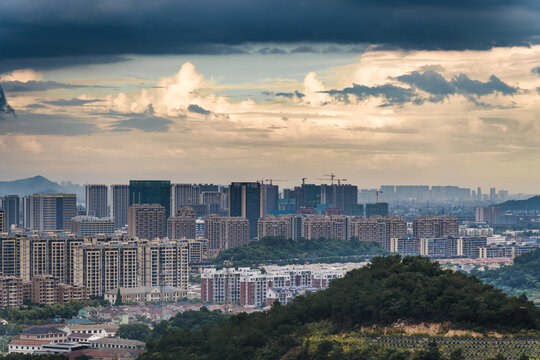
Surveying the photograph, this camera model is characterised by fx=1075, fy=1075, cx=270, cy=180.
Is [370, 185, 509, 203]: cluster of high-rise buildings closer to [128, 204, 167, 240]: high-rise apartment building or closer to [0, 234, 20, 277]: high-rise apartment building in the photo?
[128, 204, 167, 240]: high-rise apartment building

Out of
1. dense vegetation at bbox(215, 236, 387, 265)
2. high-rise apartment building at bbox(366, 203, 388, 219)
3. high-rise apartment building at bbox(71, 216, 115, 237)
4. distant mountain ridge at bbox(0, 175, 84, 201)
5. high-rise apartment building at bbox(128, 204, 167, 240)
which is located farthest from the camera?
distant mountain ridge at bbox(0, 175, 84, 201)

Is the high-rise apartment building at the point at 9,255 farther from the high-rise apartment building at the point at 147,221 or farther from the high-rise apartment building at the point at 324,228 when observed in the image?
the high-rise apartment building at the point at 324,228

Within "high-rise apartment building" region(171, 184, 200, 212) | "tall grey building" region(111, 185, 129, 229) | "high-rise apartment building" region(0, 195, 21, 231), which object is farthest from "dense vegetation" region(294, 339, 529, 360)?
"high-rise apartment building" region(171, 184, 200, 212)

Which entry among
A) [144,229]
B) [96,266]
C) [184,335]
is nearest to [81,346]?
[184,335]

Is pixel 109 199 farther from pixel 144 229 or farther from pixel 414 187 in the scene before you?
pixel 414 187

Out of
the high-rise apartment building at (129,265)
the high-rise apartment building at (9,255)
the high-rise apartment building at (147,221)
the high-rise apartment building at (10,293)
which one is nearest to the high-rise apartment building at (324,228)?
the high-rise apartment building at (147,221)

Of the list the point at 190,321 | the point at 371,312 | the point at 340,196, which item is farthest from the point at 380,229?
the point at 371,312
